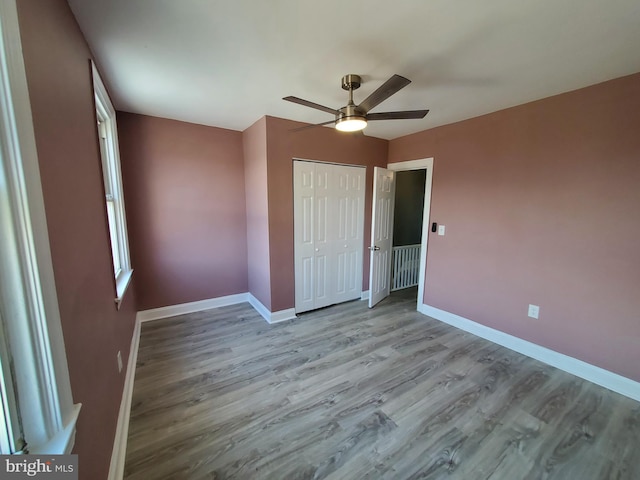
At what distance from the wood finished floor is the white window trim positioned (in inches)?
40.6

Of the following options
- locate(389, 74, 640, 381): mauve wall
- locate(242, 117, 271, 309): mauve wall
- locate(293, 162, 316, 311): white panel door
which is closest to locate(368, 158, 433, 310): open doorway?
locate(389, 74, 640, 381): mauve wall

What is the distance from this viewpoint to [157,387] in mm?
2094

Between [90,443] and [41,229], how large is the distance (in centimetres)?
94

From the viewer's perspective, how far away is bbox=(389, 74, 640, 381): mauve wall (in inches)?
79.4

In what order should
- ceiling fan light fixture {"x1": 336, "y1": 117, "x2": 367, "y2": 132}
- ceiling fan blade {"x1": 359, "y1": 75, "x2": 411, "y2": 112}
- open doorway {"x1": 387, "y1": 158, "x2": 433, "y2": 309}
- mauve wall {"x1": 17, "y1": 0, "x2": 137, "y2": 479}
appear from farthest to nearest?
open doorway {"x1": 387, "y1": 158, "x2": 433, "y2": 309} < ceiling fan light fixture {"x1": 336, "y1": 117, "x2": 367, "y2": 132} < ceiling fan blade {"x1": 359, "y1": 75, "x2": 411, "y2": 112} < mauve wall {"x1": 17, "y1": 0, "x2": 137, "y2": 479}

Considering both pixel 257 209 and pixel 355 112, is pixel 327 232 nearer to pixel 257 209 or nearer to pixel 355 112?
pixel 257 209

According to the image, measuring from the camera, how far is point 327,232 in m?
3.49

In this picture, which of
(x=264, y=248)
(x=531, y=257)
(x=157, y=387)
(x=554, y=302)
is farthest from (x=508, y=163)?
(x=157, y=387)

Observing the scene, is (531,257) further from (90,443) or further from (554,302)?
(90,443)

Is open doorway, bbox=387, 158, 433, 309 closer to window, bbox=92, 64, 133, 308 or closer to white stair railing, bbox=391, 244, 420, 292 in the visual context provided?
white stair railing, bbox=391, 244, 420, 292

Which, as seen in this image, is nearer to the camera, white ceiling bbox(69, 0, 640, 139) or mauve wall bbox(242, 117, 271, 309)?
white ceiling bbox(69, 0, 640, 139)

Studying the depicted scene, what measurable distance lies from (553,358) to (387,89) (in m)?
2.86

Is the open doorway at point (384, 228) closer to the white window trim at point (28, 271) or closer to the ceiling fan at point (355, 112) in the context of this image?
the ceiling fan at point (355, 112)

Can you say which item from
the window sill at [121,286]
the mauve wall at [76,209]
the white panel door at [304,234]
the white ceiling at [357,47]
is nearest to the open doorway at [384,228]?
the white panel door at [304,234]
